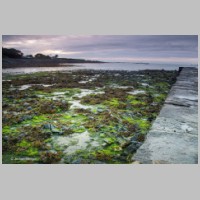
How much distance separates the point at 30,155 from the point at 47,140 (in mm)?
612

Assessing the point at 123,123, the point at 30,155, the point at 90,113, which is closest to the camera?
the point at 30,155

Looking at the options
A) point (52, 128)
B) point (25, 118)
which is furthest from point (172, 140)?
point (25, 118)

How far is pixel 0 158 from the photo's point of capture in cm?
412

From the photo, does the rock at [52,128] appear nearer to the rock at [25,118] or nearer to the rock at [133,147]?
the rock at [25,118]

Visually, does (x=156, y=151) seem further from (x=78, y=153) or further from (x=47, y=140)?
(x=47, y=140)

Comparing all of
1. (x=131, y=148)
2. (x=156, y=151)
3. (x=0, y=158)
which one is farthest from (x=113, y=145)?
(x=0, y=158)

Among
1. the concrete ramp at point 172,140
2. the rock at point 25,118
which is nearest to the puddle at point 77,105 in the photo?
the rock at point 25,118

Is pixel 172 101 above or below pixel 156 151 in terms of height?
above

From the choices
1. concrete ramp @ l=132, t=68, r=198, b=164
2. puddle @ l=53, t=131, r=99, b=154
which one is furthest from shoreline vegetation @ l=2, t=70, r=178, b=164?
concrete ramp @ l=132, t=68, r=198, b=164

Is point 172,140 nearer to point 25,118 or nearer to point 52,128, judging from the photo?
point 52,128

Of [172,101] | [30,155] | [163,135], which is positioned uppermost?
[172,101]

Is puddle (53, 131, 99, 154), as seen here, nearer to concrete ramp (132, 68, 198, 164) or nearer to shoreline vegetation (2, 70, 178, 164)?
shoreline vegetation (2, 70, 178, 164)

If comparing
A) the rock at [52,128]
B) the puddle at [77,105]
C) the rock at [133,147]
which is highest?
the puddle at [77,105]

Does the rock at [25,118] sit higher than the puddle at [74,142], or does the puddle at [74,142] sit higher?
the rock at [25,118]
